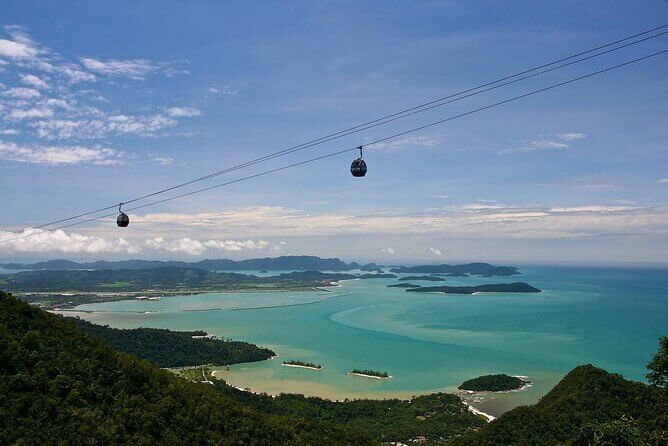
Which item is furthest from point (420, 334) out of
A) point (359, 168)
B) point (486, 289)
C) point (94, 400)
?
point (486, 289)

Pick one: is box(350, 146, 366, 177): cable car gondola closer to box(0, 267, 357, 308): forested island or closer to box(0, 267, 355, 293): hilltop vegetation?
box(0, 267, 357, 308): forested island

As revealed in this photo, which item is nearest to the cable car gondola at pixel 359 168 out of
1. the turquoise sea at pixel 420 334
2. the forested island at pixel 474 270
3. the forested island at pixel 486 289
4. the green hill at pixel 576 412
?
the green hill at pixel 576 412

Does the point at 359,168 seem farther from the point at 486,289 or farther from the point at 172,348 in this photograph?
the point at 486,289

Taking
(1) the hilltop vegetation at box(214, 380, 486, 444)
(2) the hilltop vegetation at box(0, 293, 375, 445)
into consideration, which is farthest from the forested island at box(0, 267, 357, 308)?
(2) the hilltop vegetation at box(0, 293, 375, 445)

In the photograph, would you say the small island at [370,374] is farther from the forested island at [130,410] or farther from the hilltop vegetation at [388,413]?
the forested island at [130,410]

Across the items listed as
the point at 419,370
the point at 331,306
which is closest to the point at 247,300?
the point at 331,306

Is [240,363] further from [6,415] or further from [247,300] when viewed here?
[247,300]
